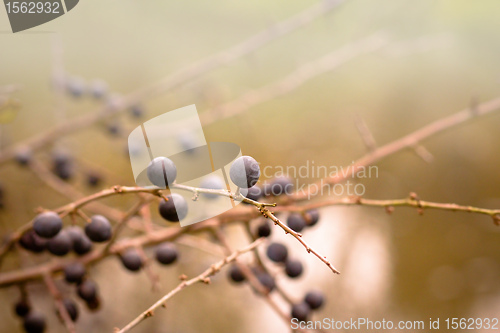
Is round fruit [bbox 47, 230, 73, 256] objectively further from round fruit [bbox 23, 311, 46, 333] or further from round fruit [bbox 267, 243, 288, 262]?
round fruit [bbox 267, 243, 288, 262]

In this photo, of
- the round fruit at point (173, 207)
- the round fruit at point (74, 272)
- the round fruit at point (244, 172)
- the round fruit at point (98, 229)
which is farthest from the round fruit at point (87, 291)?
the round fruit at point (244, 172)

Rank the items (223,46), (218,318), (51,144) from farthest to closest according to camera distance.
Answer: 1. (223,46)
2. (218,318)
3. (51,144)

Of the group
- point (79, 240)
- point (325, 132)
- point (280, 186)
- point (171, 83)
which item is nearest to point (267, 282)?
point (280, 186)

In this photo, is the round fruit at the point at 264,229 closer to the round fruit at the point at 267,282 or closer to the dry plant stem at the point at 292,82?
the round fruit at the point at 267,282

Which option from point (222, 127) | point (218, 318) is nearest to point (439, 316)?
point (218, 318)

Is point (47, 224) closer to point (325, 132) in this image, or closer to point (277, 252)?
point (277, 252)

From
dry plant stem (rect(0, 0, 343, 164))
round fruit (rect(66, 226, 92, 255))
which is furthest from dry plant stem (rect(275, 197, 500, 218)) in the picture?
dry plant stem (rect(0, 0, 343, 164))

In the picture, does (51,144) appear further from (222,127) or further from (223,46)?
(223,46)
